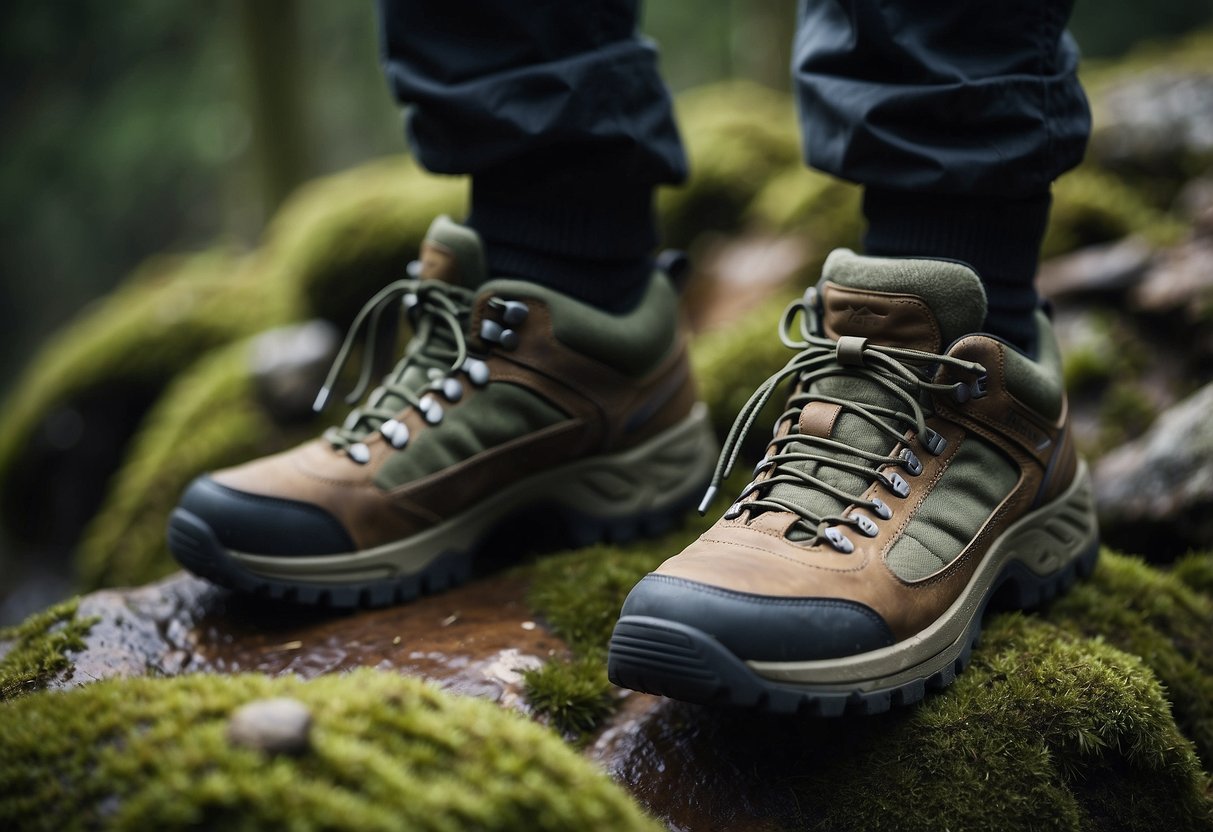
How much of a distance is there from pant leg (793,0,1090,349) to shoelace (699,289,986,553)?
0.29 m

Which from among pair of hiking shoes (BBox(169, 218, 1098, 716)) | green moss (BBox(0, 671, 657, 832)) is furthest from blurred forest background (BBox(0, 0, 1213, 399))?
green moss (BBox(0, 671, 657, 832))

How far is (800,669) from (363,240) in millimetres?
3655

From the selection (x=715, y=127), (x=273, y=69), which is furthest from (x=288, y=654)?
(x=273, y=69)

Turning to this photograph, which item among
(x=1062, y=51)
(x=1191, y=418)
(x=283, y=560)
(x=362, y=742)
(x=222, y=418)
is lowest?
(x=222, y=418)

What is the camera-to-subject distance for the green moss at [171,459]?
12.7 ft

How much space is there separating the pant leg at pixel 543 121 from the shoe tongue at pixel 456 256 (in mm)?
83

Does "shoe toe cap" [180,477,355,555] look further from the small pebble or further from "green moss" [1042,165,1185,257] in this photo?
"green moss" [1042,165,1185,257]

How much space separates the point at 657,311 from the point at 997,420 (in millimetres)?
910

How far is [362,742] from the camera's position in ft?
4.02

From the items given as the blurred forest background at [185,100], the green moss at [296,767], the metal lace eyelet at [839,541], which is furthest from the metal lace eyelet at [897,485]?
the blurred forest background at [185,100]

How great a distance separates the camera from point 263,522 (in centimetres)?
195

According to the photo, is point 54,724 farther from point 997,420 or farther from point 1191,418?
point 1191,418

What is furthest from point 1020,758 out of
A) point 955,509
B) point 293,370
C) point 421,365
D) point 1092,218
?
point 293,370

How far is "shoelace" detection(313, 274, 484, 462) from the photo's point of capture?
6.86ft
